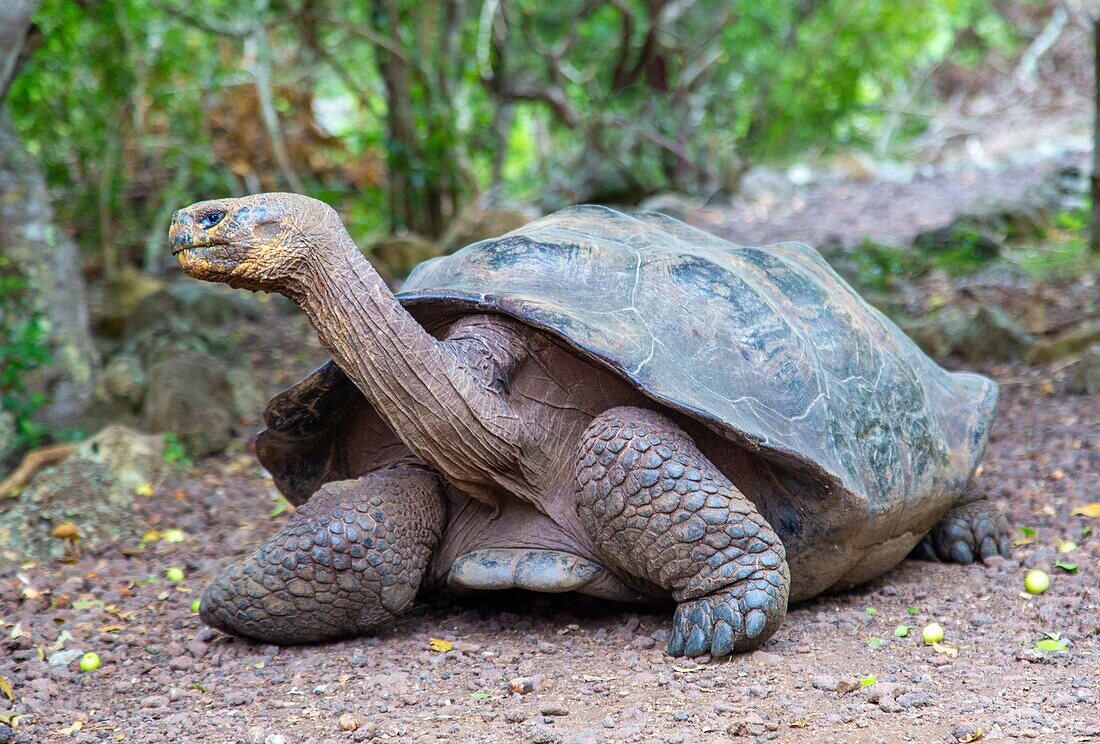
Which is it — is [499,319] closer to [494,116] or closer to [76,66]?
[76,66]

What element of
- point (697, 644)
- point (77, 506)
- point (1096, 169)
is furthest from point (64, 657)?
point (1096, 169)

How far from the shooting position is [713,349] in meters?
3.13

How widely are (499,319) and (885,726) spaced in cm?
148

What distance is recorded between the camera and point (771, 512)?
3.23 m

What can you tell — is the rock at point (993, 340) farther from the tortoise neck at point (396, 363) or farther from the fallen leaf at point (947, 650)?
the tortoise neck at point (396, 363)

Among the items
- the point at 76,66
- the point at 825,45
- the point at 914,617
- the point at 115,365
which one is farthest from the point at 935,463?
the point at 825,45

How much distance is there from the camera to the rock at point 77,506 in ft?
13.2

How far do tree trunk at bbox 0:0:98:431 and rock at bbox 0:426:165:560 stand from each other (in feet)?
2.77

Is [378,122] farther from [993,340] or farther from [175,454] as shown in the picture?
[993,340]

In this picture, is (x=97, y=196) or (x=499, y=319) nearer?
(x=499, y=319)

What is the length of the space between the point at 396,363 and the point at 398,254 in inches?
210

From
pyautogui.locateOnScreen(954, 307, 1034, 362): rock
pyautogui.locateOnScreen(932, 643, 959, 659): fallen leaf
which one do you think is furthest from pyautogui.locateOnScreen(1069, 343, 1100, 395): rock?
pyautogui.locateOnScreen(932, 643, 959, 659): fallen leaf

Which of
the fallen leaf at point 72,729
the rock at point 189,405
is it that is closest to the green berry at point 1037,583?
the fallen leaf at point 72,729

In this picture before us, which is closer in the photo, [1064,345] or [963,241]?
[1064,345]
